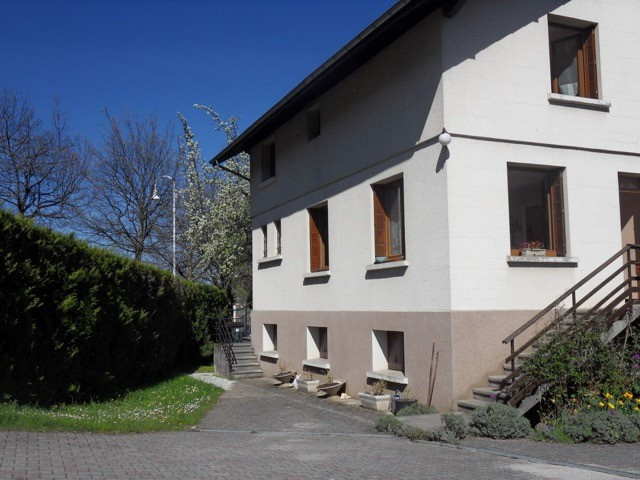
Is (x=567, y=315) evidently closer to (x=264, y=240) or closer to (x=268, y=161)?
(x=264, y=240)

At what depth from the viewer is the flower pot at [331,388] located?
14841 millimetres

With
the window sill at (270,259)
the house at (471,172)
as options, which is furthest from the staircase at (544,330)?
the window sill at (270,259)

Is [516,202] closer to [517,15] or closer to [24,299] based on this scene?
[517,15]

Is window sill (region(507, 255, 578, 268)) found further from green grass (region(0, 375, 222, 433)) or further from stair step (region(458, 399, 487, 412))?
green grass (region(0, 375, 222, 433))

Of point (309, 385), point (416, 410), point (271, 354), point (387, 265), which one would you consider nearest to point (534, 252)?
point (387, 265)

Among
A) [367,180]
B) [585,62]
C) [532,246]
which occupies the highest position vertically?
[585,62]

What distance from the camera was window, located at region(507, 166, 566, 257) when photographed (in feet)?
41.1

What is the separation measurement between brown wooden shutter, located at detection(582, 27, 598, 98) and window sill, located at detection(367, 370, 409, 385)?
246 inches

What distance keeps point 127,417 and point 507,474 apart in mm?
6083

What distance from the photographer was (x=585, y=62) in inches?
523

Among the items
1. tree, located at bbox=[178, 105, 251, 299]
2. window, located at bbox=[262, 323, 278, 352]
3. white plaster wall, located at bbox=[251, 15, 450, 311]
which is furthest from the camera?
tree, located at bbox=[178, 105, 251, 299]

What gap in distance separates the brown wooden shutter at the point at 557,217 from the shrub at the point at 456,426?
4.24 meters

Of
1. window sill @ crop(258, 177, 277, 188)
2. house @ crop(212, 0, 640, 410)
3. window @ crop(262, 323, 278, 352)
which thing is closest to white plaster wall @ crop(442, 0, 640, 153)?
house @ crop(212, 0, 640, 410)

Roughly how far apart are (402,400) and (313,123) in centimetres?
805
